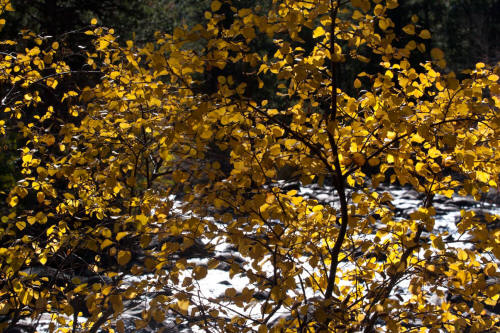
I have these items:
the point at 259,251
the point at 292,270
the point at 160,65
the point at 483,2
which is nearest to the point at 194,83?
the point at 160,65

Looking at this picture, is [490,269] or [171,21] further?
[171,21]

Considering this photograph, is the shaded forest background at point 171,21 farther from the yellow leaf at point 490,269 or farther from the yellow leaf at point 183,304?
the yellow leaf at point 490,269

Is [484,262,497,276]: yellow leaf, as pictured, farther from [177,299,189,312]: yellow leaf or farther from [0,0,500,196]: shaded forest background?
[0,0,500,196]: shaded forest background

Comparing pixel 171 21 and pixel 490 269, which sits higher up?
pixel 171 21

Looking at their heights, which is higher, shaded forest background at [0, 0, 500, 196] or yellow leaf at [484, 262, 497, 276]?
shaded forest background at [0, 0, 500, 196]

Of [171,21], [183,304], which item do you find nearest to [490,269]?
[183,304]

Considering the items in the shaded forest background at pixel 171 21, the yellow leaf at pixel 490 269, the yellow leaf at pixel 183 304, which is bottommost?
the yellow leaf at pixel 183 304

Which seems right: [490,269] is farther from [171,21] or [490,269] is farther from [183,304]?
[171,21]

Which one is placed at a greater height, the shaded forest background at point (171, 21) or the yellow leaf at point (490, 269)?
the shaded forest background at point (171, 21)

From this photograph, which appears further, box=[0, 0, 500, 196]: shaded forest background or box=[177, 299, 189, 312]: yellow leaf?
box=[0, 0, 500, 196]: shaded forest background

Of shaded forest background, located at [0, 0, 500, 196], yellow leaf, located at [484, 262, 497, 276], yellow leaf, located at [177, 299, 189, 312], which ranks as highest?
shaded forest background, located at [0, 0, 500, 196]

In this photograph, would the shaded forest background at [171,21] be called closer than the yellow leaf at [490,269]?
No

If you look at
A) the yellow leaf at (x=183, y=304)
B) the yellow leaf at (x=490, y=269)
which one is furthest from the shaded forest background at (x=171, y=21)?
the yellow leaf at (x=490, y=269)

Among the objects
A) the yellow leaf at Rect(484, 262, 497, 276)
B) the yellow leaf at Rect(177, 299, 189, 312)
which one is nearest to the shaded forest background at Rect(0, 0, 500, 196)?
the yellow leaf at Rect(177, 299, 189, 312)
